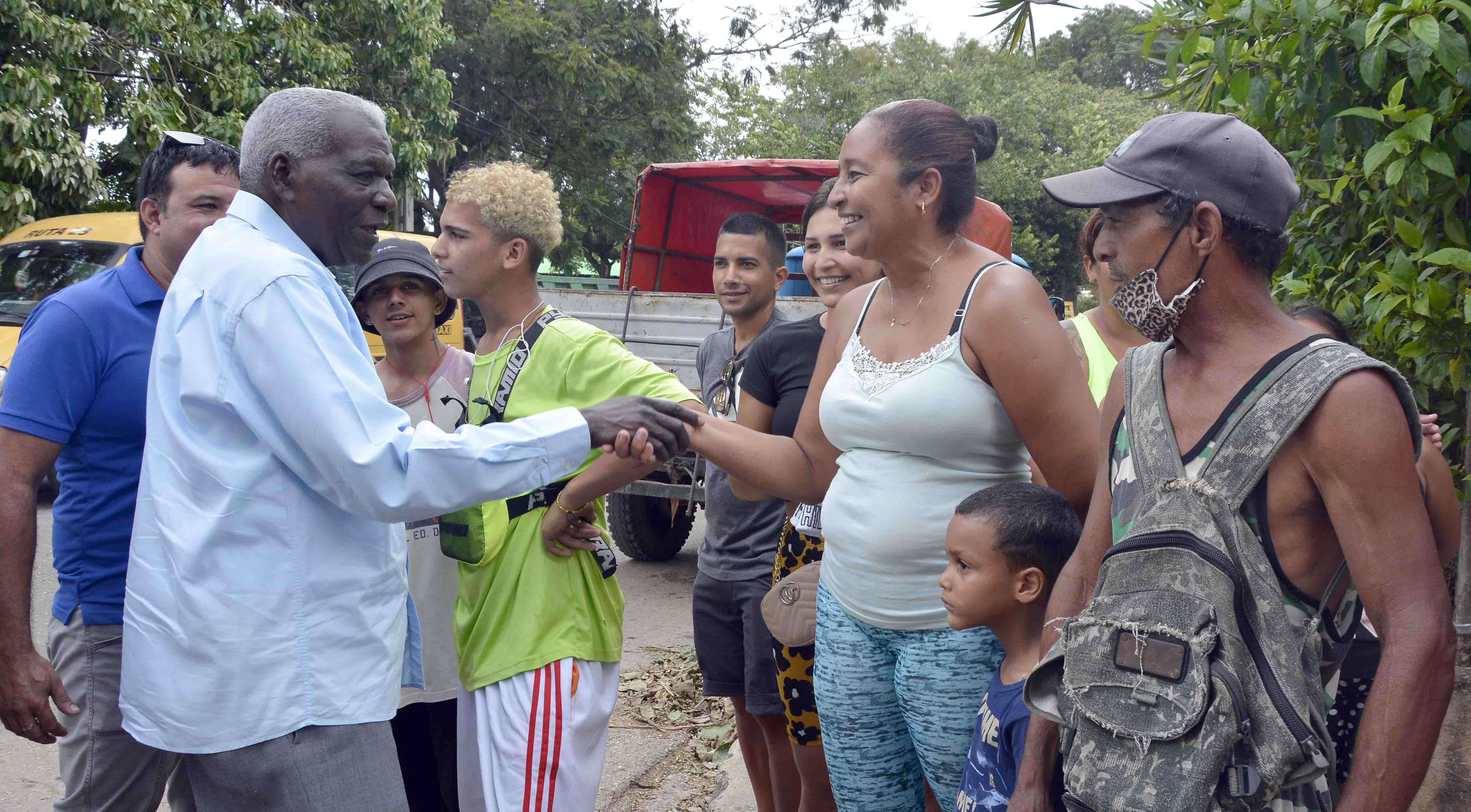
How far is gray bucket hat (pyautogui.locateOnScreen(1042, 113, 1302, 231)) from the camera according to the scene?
1725mm

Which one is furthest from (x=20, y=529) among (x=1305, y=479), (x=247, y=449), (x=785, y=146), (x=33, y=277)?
(x=785, y=146)

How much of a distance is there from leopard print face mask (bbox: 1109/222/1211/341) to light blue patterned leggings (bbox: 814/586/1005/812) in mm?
806

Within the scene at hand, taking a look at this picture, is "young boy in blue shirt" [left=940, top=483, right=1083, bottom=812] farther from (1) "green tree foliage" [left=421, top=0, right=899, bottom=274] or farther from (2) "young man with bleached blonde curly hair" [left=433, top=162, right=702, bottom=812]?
(1) "green tree foliage" [left=421, top=0, right=899, bottom=274]

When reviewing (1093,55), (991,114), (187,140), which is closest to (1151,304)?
(187,140)

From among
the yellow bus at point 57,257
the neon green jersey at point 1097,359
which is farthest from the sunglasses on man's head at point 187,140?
the yellow bus at point 57,257

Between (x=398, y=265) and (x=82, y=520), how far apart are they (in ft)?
3.97

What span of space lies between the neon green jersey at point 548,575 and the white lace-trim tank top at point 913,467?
0.66 metres

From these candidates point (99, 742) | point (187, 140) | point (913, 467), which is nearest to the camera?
point (913, 467)

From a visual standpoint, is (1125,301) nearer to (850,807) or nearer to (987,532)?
(987,532)

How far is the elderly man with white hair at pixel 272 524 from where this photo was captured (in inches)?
77.5

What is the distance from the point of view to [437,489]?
2031 mm

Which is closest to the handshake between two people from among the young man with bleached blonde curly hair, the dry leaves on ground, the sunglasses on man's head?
the young man with bleached blonde curly hair

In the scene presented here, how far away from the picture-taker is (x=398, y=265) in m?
3.49

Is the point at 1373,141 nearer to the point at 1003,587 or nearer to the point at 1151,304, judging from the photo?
the point at 1151,304
